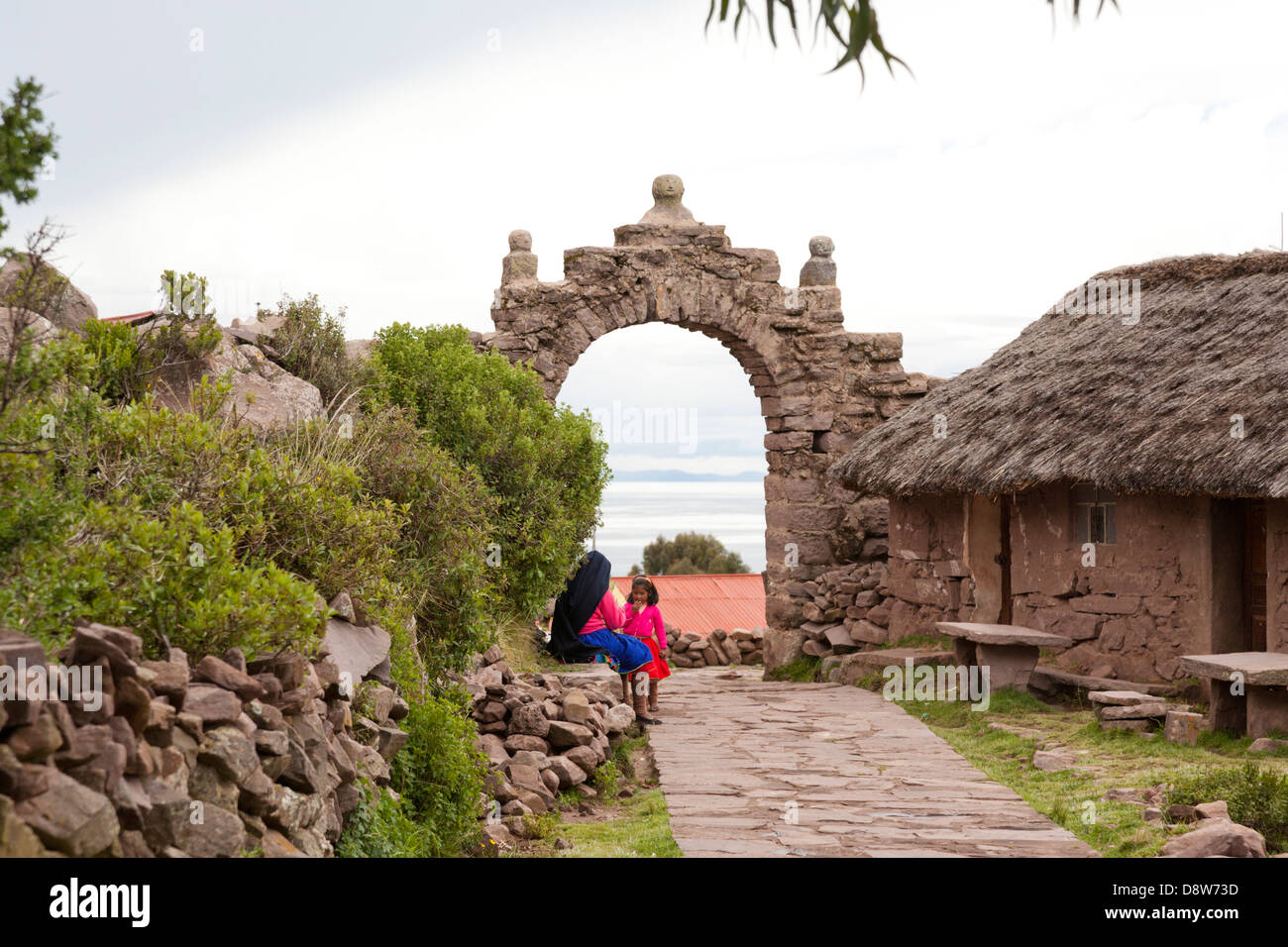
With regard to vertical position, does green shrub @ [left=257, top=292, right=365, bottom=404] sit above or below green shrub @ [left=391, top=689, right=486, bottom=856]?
above

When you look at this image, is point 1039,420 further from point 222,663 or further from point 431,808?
point 222,663

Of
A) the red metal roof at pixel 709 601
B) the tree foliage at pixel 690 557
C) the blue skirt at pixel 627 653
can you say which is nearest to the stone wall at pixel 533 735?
the blue skirt at pixel 627 653

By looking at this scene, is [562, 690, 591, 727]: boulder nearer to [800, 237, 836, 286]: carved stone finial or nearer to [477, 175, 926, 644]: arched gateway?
[477, 175, 926, 644]: arched gateway

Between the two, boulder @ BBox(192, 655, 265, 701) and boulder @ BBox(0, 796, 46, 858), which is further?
boulder @ BBox(192, 655, 265, 701)

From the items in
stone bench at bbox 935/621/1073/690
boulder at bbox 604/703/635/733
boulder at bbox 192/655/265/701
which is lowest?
boulder at bbox 604/703/635/733

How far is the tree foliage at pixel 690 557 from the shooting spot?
40.4 m

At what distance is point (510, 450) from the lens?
1023 cm

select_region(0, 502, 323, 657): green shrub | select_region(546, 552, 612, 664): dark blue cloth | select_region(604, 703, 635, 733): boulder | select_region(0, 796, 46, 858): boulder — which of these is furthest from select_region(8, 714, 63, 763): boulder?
select_region(546, 552, 612, 664): dark blue cloth

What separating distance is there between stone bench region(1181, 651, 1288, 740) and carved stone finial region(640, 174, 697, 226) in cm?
774

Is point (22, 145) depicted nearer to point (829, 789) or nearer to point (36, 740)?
point (36, 740)

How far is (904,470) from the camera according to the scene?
12594 millimetres

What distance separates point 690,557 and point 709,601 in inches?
789

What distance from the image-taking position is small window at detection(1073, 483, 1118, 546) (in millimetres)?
10922
